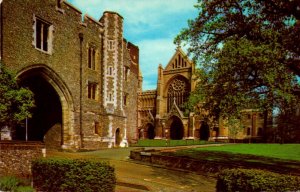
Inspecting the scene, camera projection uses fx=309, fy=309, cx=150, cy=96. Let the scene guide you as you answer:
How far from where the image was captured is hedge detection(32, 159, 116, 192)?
366 inches

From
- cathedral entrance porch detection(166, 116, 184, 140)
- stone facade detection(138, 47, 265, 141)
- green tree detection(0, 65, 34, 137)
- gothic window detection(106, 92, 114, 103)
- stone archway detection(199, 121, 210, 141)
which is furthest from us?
cathedral entrance porch detection(166, 116, 184, 140)

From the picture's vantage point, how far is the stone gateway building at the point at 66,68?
2028 cm

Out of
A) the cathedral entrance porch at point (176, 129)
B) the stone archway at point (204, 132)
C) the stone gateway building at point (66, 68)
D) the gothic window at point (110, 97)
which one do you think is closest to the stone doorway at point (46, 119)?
the stone gateway building at point (66, 68)

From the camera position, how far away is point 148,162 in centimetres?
1856

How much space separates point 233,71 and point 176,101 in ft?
174

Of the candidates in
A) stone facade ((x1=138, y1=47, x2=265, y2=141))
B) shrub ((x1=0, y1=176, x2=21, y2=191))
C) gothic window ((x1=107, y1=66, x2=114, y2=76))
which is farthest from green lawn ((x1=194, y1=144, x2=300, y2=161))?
stone facade ((x1=138, y1=47, x2=265, y2=141))

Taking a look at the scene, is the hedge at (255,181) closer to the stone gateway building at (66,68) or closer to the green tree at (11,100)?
the green tree at (11,100)

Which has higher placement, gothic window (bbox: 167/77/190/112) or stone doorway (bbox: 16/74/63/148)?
gothic window (bbox: 167/77/190/112)

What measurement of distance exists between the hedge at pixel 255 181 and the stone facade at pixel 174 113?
4902 centimetres

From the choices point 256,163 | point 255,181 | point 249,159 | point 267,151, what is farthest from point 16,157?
point 267,151

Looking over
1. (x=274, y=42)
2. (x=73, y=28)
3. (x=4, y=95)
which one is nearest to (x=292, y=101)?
(x=274, y=42)

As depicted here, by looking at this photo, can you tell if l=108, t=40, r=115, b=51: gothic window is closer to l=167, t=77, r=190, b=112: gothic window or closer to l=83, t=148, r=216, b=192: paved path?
l=83, t=148, r=216, b=192: paved path

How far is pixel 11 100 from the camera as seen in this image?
570 inches

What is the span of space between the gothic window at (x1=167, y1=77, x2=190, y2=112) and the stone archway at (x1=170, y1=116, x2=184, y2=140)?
3734mm
